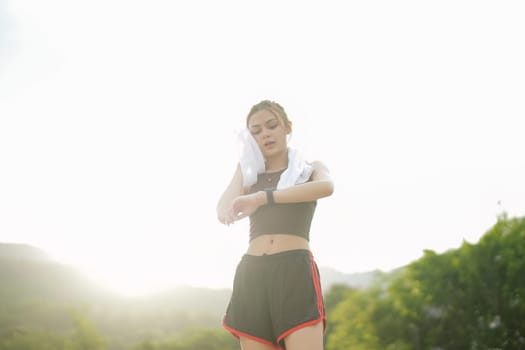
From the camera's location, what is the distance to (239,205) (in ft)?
8.11

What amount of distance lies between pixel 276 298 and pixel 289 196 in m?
0.53

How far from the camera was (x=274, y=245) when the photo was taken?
105 inches

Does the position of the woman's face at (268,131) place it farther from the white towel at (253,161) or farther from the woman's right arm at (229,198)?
the woman's right arm at (229,198)

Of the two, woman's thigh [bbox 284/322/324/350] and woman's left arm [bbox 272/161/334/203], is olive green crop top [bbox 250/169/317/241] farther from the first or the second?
woman's thigh [bbox 284/322/324/350]

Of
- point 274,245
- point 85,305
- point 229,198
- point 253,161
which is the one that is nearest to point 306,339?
point 274,245

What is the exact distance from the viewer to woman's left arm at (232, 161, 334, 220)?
2461mm

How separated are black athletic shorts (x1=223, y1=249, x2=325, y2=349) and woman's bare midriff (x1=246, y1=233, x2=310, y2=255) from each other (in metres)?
0.04

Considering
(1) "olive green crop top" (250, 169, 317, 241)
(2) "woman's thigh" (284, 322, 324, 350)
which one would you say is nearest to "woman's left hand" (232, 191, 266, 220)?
(1) "olive green crop top" (250, 169, 317, 241)

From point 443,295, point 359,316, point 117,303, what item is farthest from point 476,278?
point 117,303

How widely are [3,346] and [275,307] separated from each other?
18.7m

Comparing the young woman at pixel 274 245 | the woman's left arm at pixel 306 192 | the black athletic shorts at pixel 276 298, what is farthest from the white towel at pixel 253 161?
the black athletic shorts at pixel 276 298

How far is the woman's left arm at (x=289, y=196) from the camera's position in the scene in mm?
2461

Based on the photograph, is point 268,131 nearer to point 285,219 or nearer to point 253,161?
point 253,161

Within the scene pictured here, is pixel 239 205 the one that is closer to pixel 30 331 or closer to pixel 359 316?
pixel 359 316
